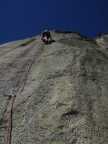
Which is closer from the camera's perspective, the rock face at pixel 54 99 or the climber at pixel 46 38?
the rock face at pixel 54 99

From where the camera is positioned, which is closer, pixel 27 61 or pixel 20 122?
pixel 20 122

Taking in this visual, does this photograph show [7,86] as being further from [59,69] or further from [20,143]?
[20,143]

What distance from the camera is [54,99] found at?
10.1m

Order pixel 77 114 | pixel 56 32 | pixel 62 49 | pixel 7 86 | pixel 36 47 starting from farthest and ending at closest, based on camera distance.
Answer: pixel 56 32 < pixel 36 47 < pixel 62 49 < pixel 7 86 < pixel 77 114

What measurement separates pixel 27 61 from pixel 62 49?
237cm

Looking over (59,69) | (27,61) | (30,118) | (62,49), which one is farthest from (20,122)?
(62,49)

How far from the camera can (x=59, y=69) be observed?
41.0ft

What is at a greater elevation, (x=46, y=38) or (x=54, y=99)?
(x=46, y=38)

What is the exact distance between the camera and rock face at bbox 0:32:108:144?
8.55 meters

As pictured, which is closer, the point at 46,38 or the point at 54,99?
the point at 54,99

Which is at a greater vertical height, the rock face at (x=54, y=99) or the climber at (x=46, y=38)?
the climber at (x=46, y=38)

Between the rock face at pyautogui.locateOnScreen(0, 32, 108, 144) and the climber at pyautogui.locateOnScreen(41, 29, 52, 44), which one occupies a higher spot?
the climber at pyautogui.locateOnScreen(41, 29, 52, 44)

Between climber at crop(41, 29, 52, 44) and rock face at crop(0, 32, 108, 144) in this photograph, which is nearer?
rock face at crop(0, 32, 108, 144)

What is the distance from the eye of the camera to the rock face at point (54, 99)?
8.55 m
